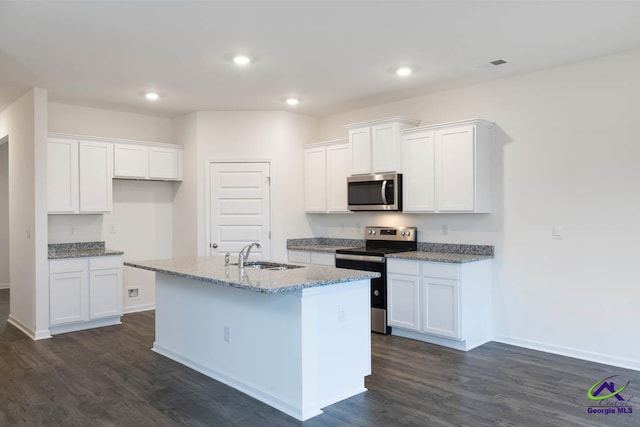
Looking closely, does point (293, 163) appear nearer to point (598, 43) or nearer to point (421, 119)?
point (421, 119)

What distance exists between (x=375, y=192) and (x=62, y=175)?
360cm

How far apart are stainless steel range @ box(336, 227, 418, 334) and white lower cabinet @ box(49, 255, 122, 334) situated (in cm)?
267

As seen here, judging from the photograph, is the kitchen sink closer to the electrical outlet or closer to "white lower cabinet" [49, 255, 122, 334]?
the electrical outlet

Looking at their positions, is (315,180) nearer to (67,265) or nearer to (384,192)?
(384,192)

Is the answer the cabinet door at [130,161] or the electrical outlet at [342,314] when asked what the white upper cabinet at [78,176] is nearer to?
the cabinet door at [130,161]

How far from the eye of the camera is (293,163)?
21.4 feet

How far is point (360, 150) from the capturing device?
18.6 ft

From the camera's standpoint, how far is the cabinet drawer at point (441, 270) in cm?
457

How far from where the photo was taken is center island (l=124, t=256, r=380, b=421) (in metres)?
3.14

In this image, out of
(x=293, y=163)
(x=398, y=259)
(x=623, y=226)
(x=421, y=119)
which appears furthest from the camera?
(x=293, y=163)

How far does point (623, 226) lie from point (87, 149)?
5664mm

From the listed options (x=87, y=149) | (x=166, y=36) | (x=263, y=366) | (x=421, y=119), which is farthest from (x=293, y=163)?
(x=263, y=366)

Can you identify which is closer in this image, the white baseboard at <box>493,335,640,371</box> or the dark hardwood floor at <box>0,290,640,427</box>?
the dark hardwood floor at <box>0,290,640,427</box>

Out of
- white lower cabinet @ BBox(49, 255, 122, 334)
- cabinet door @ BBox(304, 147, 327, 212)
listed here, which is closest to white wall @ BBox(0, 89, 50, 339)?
white lower cabinet @ BBox(49, 255, 122, 334)
